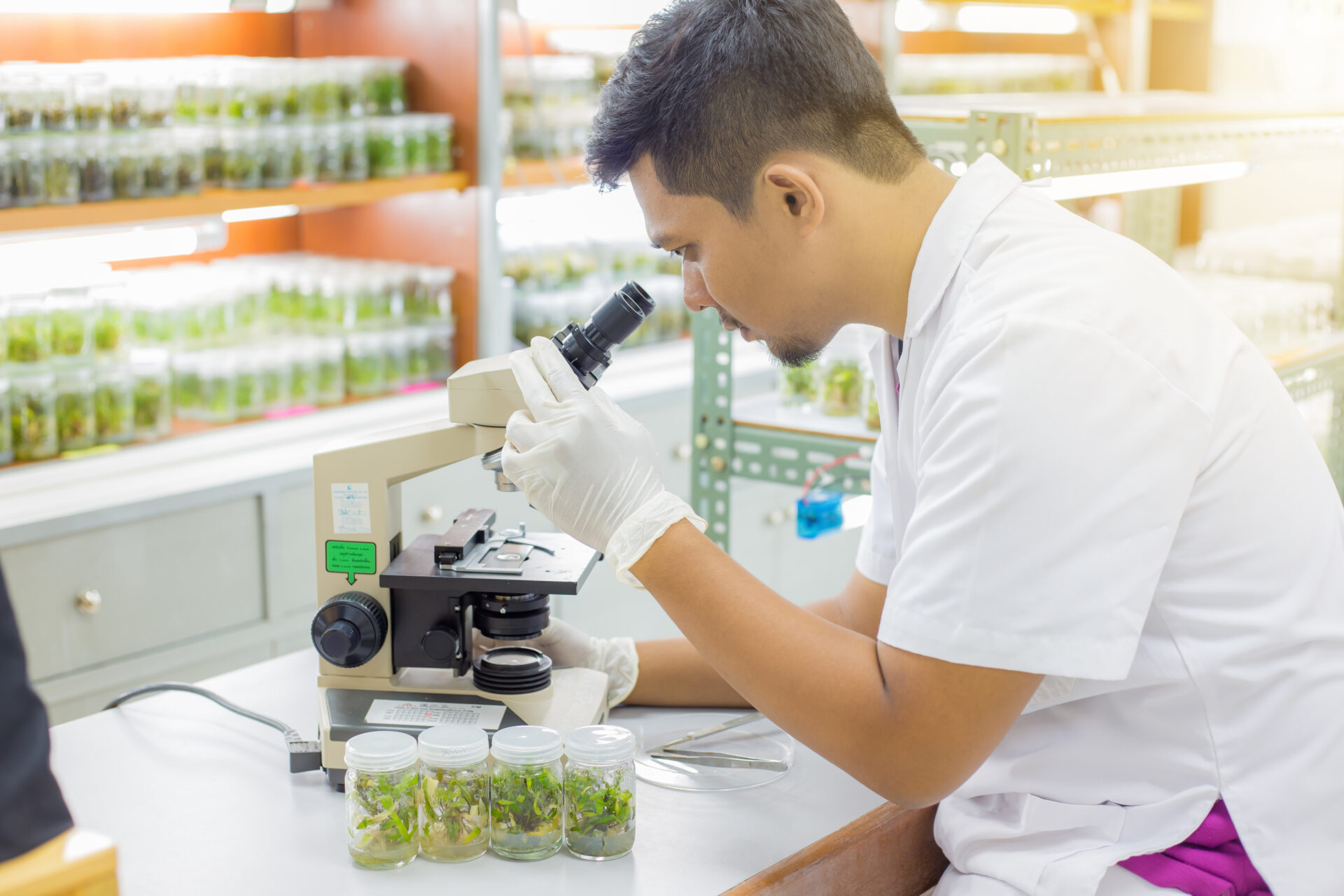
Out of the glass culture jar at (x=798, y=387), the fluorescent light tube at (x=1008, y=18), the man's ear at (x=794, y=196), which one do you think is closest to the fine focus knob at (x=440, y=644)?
the man's ear at (x=794, y=196)

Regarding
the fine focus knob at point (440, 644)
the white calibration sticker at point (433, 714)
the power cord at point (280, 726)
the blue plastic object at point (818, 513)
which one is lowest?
the power cord at point (280, 726)

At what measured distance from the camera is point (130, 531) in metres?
2.33

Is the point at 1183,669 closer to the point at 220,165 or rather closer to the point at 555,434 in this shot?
the point at 555,434

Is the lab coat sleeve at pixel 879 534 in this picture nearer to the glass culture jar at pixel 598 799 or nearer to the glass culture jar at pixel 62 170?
the glass culture jar at pixel 598 799

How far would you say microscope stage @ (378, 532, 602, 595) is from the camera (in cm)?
120

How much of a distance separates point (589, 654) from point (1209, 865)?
0.65 m

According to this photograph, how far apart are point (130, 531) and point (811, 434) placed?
1.30 m

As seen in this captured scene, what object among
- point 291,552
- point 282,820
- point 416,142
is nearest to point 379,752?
point 282,820

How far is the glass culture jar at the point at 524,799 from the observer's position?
3.46 ft

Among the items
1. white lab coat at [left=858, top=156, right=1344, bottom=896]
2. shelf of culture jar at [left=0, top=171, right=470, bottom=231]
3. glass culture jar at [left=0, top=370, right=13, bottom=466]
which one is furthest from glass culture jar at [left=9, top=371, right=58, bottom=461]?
white lab coat at [left=858, top=156, right=1344, bottom=896]

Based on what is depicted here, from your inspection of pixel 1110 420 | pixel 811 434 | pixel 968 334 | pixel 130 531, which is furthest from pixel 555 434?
pixel 130 531

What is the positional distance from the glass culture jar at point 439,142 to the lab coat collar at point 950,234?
80.0 inches

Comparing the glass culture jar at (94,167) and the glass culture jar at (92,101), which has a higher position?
the glass culture jar at (92,101)

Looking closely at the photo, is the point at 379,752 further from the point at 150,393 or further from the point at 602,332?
the point at 150,393
